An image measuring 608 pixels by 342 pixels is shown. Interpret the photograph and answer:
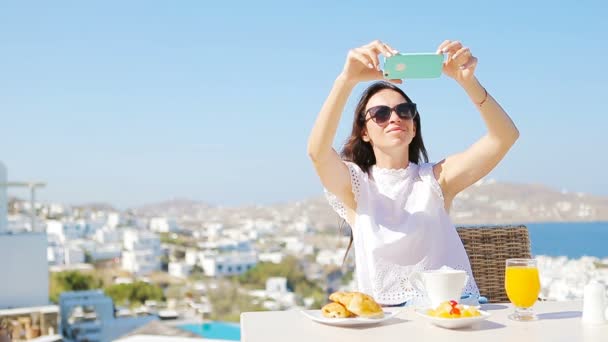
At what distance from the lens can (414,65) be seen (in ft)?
5.78

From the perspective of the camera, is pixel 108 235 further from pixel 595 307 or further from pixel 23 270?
pixel 595 307

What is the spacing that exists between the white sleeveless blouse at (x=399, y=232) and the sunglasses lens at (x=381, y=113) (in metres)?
0.19

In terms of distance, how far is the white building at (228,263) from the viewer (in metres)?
12.1

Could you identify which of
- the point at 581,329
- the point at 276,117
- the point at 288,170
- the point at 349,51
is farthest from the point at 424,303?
the point at 276,117

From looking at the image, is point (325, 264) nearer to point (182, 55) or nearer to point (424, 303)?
point (182, 55)

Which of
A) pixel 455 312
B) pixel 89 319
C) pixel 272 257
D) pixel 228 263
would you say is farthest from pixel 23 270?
pixel 272 257

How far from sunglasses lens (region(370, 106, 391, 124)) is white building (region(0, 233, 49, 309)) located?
5.45 metres

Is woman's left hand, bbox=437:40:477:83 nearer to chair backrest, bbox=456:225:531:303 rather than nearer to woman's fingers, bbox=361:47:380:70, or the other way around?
woman's fingers, bbox=361:47:380:70

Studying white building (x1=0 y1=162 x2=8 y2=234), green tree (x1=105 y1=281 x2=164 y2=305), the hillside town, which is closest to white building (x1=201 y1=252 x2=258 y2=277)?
the hillside town

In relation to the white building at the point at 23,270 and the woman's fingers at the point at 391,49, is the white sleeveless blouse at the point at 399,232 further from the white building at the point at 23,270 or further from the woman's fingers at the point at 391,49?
the white building at the point at 23,270

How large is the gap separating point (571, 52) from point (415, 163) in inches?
672

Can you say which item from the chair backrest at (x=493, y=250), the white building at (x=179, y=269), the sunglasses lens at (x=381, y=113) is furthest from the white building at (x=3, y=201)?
the sunglasses lens at (x=381, y=113)

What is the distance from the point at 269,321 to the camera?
1.64 meters

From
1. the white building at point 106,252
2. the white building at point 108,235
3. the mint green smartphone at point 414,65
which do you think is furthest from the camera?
the white building at point 108,235
